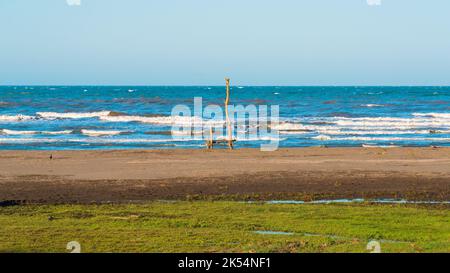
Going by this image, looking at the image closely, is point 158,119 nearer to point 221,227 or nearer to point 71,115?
point 71,115

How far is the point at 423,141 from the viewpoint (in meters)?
38.3

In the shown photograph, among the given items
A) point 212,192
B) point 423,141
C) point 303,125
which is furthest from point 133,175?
point 303,125

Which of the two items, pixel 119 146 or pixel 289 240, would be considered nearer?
pixel 289 240

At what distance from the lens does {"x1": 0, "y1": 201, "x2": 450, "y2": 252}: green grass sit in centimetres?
1220

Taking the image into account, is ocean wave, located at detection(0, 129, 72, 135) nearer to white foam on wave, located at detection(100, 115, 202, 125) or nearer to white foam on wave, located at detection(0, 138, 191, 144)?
white foam on wave, located at detection(0, 138, 191, 144)

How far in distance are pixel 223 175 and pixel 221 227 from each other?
8.01 m

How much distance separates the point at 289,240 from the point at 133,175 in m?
10.2

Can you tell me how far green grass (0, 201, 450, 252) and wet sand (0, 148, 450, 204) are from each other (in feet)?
5.86

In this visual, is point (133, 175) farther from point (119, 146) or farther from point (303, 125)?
point (303, 125)

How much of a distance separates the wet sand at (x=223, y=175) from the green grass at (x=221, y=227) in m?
1.79

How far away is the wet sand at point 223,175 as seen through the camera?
61.1 ft

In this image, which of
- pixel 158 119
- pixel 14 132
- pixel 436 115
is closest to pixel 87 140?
pixel 14 132

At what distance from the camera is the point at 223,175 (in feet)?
72.2
